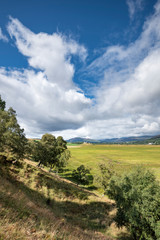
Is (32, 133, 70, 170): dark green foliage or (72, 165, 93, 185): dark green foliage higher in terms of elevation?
(32, 133, 70, 170): dark green foliage

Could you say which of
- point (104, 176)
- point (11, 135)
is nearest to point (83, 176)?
point (104, 176)

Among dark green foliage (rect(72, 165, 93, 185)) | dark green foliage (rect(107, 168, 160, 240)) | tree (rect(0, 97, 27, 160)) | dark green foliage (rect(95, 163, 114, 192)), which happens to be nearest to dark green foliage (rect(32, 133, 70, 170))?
dark green foliage (rect(72, 165, 93, 185))

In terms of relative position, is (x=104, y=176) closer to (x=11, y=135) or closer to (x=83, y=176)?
(x=83, y=176)

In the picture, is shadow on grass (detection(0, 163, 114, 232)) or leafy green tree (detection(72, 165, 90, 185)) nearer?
shadow on grass (detection(0, 163, 114, 232))

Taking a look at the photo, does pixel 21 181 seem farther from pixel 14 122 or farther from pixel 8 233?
pixel 8 233

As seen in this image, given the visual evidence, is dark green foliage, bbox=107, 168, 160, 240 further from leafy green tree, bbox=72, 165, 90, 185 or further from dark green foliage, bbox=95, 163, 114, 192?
leafy green tree, bbox=72, 165, 90, 185

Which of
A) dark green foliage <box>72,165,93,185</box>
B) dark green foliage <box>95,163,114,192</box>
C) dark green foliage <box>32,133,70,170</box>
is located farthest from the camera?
dark green foliage <box>72,165,93,185</box>

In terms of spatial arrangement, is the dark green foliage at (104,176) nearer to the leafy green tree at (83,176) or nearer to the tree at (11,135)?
the leafy green tree at (83,176)

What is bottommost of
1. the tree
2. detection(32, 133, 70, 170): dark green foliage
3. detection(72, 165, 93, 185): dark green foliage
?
detection(72, 165, 93, 185): dark green foliage

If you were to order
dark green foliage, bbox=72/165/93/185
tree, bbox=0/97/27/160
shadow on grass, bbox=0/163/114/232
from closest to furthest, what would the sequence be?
1. tree, bbox=0/97/27/160
2. shadow on grass, bbox=0/163/114/232
3. dark green foliage, bbox=72/165/93/185

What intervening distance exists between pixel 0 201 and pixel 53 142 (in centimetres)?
3550

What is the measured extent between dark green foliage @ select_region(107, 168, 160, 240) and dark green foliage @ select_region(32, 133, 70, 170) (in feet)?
91.1

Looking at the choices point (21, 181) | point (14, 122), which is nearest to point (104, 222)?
point (21, 181)

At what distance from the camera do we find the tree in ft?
61.5
